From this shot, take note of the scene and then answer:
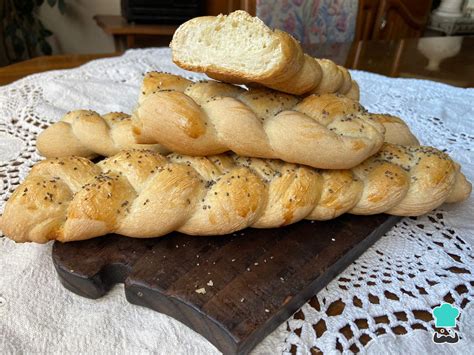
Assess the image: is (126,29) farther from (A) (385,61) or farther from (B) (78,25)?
→ (A) (385,61)

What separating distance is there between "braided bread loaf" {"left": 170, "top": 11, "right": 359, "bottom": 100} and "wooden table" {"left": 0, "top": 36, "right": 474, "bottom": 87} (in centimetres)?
94

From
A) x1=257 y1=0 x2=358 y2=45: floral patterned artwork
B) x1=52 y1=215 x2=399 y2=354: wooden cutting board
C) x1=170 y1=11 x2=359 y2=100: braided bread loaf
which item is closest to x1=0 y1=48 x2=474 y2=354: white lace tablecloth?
x1=52 y1=215 x2=399 y2=354: wooden cutting board

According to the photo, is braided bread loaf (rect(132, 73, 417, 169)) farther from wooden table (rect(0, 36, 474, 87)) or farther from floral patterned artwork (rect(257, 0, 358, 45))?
floral patterned artwork (rect(257, 0, 358, 45))

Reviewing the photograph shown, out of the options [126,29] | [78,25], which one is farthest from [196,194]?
[78,25]

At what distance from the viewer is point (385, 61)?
178cm

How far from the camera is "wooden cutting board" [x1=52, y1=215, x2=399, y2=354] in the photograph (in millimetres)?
563

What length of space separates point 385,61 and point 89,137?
1.40m

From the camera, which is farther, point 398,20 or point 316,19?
point 398,20

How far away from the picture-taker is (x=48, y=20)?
2.70m

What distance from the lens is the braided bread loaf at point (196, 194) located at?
0.64m

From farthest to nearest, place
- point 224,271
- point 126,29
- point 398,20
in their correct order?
point 398,20
point 126,29
point 224,271

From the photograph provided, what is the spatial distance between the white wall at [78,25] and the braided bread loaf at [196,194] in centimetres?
236

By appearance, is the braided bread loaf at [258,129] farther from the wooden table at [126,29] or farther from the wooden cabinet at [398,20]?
the wooden cabinet at [398,20]

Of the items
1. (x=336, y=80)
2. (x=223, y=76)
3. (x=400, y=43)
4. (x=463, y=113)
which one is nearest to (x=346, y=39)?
(x=400, y=43)
